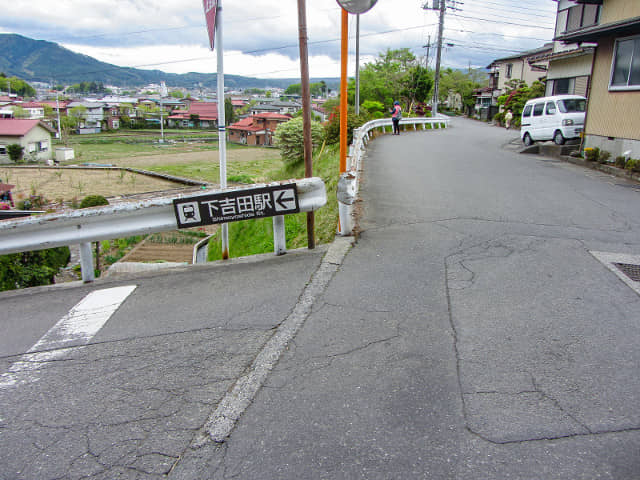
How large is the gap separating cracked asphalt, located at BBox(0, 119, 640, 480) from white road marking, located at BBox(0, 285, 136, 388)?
0.04 meters

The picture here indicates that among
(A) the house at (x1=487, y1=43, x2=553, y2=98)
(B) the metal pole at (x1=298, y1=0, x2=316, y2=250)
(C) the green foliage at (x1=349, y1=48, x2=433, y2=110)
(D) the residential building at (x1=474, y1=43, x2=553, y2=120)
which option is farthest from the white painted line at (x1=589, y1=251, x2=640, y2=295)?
(A) the house at (x1=487, y1=43, x2=553, y2=98)

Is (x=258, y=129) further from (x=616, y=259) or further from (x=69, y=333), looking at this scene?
(x=69, y=333)

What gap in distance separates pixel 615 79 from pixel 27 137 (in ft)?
227

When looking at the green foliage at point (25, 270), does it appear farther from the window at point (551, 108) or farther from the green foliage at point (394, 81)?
the green foliage at point (394, 81)

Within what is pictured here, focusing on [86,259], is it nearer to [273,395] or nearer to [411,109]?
[273,395]

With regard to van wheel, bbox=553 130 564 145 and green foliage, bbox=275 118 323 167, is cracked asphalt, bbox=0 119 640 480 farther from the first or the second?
green foliage, bbox=275 118 323 167

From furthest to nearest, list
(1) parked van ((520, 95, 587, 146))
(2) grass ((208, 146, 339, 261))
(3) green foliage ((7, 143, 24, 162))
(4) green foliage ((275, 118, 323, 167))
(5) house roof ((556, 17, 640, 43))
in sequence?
(3) green foliage ((7, 143, 24, 162)), (4) green foliage ((275, 118, 323, 167)), (1) parked van ((520, 95, 587, 146)), (5) house roof ((556, 17, 640, 43)), (2) grass ((208, 146, 339, 261))

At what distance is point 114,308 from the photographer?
486 centimetres

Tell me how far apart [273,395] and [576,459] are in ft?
5.87

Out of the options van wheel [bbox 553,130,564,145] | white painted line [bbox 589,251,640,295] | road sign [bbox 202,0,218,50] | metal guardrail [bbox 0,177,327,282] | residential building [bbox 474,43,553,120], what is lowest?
white painted line [bbox 589,251,640,295]

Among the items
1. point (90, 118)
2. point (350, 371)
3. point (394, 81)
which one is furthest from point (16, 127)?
point (350, 371)

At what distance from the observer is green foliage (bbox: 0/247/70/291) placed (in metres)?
10.0

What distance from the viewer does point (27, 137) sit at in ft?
208

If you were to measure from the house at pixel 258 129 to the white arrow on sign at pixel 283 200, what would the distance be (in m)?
88.0
